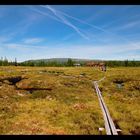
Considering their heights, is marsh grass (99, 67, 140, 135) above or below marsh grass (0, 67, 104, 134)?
above

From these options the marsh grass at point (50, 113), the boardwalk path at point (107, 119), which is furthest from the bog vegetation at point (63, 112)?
the boardwalk path at point (107, 119)

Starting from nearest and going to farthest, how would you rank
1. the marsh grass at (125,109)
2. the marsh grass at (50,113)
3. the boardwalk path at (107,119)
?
the boardwalk path at (107,119) → the marsh grass at (50,113) → the marsh grass at (125,109)

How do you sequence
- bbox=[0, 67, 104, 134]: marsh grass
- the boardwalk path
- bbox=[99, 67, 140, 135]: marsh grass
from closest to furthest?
the boardwalk path, bbox=[0, 67, 104, 134]: marsh grass, bbox=[99, 67, 140, 135]: marsh grass

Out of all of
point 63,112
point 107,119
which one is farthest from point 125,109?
point 63,112

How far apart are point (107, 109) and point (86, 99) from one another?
3127mm

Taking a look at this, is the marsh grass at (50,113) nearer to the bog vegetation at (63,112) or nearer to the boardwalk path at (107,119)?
the bog vegetation at (63,112)

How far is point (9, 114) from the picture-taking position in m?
16.8

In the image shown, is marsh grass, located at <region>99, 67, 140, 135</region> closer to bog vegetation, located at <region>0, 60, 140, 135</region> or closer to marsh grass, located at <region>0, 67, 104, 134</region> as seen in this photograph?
bog vegetation, located at <region>0, 60, 140, 135</region>

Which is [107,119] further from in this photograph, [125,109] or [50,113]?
[50,113]

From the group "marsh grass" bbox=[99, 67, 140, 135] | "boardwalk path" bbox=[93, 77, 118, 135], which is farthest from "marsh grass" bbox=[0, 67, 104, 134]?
"marsh grass" bbox=[99, 67, 140, 135]

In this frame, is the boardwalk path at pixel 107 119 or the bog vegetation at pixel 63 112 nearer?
the boardwalk path at pixel 107 119
